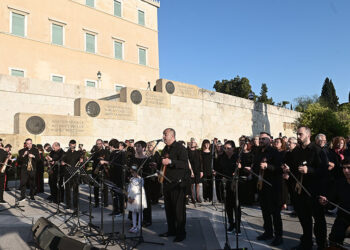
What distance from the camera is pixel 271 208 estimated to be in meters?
5.54

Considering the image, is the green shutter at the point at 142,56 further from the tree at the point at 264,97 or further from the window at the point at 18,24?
the tree at the point at 264,97

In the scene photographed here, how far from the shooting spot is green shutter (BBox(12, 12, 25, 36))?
963 inches

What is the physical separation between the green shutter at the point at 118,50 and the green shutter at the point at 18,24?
9268 mm

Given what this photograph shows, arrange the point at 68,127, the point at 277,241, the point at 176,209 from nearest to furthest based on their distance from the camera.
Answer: the point at 277,241
the point at 176,209
the point at 68,127

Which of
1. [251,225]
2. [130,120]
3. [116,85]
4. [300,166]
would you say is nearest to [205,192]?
[251,225]

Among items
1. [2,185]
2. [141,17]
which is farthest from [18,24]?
[2,185]

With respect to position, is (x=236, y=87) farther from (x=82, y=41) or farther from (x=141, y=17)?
(x=82, y=41)

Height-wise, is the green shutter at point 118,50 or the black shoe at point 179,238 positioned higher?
the green shutter at point 118,50

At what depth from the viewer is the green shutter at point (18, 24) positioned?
24.5m

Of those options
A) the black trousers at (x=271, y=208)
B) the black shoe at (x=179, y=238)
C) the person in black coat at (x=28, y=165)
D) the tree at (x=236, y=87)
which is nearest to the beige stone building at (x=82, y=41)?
the person in black coat at (x=28, y=165)

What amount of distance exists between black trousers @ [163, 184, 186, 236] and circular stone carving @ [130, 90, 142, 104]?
1467 cm

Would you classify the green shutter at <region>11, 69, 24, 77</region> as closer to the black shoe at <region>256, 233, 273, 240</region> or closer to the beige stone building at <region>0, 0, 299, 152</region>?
the beige stone building at <region>0, 0, 299, 152</region>

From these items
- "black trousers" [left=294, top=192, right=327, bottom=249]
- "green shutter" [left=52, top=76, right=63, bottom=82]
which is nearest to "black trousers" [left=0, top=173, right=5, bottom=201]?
"black trousers" [left=294, top=192, right=327, bottom=249]

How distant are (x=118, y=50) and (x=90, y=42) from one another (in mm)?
3264
